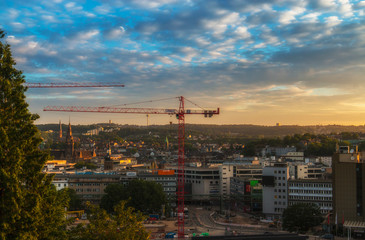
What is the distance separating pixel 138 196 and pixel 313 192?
70.1ft

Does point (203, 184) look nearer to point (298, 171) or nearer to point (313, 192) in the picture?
point (298, 171)

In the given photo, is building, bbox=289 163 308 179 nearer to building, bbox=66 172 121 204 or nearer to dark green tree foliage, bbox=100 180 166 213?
dark green tree foliage, bbox=100 180 166 213

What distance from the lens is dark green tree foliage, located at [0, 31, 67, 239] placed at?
41.0 feet

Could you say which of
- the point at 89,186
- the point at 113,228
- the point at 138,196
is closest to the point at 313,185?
the point at 138,196

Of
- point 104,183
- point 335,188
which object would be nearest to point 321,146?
point 104,183

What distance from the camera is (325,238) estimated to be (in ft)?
131

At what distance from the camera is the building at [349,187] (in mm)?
42094

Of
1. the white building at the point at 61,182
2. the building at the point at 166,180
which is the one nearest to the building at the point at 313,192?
the building at the point at 166,180

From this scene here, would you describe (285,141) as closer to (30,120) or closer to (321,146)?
(321,146)

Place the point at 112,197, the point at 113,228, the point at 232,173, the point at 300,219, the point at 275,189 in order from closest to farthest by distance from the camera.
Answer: the point at 113,228, the point at 300,219, the point at 275,189, the point at 112,197, the point at 232,173

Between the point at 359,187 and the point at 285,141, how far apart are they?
11009cm

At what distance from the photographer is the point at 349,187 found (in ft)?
140

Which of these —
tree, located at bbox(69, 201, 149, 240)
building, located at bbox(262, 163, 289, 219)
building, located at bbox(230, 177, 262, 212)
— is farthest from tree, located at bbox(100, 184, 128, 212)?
tree, located at bbox(69, 201, 149, 240)

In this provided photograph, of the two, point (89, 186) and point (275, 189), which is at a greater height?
point (275, 189)
